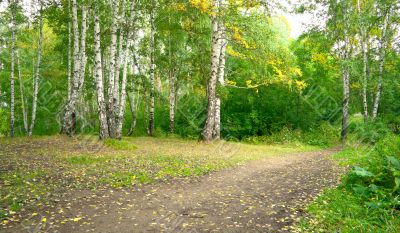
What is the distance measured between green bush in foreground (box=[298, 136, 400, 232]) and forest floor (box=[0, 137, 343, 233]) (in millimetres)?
467

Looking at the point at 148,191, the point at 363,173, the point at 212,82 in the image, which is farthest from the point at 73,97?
the point at 363,173

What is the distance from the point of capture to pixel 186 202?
7.41 metres

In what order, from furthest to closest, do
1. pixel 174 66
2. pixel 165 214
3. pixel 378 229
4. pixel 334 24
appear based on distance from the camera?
1. pixel 174 66
2. pixel 334 24
3. pixel 165 214
4. pixel 378 229

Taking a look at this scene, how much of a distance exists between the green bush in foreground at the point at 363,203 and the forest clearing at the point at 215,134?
4cm

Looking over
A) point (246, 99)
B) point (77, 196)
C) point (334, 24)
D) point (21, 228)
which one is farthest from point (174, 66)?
point (21, 228)

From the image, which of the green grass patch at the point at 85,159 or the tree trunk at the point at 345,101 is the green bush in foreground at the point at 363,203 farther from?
the tree trunk at the point at 345,101

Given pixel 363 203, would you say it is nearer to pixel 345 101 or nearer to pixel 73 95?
pixel 73 95

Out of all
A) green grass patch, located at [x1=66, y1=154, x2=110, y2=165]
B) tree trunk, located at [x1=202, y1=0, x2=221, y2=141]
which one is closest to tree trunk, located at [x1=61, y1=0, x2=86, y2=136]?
green grass patch, located at [x1=66, y1=154, x2=110, y2=165]

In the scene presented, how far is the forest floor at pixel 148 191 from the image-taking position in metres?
5.95

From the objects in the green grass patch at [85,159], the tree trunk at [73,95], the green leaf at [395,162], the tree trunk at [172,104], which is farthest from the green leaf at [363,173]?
the tree trunk at [172,104]

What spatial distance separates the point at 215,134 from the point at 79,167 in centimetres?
1110

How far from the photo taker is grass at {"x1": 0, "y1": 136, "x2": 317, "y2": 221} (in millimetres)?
7129

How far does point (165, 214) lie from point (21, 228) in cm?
269

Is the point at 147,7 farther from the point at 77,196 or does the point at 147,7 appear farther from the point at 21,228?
the point at 21,228
